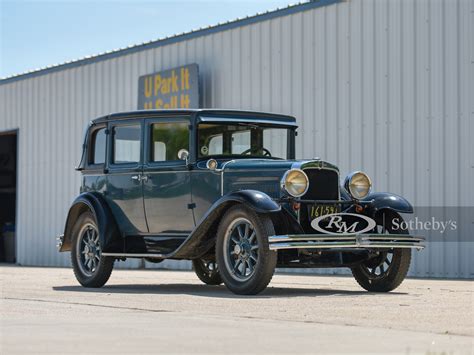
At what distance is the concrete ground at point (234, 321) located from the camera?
5.82 meters

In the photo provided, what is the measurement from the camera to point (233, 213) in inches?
393

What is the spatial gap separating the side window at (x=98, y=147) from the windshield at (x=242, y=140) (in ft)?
5.23

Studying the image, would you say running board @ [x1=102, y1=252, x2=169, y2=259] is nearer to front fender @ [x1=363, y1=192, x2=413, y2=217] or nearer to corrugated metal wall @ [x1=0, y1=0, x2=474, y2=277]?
front fender @ [x1=363, y1=192, x2=413, y2=217]

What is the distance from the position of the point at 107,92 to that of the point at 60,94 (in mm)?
2023

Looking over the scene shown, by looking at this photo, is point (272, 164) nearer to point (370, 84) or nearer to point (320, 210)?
point (320, 210)

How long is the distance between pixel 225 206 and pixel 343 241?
1224mm

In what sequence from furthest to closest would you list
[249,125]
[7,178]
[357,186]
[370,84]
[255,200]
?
1. [7,178]
2. [370,84]
3. [249,125]
4. [357,186]
5. [255,200]

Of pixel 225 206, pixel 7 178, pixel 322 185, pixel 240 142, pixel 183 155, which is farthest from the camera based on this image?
pixel 7 178

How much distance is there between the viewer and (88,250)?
1187cm

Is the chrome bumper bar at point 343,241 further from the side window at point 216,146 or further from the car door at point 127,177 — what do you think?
the car door at point 127,177

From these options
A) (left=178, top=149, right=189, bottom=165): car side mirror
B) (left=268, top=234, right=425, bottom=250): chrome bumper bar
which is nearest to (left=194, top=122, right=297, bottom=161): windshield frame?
(left=178, top=149, right=189, bottom=165): car side mirror

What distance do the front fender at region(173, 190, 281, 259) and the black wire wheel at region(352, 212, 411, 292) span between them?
1.57 m

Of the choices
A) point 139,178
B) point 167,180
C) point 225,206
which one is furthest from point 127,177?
point 225,206

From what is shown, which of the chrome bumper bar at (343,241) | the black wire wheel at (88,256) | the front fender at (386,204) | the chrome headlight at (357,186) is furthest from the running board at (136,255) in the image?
the front fender at (386,204)
